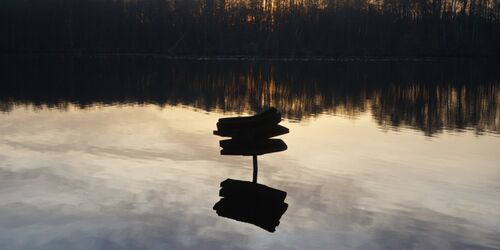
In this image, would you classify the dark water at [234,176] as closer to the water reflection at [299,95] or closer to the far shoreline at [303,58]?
the water reflection at [299,95]

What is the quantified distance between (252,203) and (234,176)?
125 inches

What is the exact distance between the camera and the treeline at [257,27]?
13238 cm

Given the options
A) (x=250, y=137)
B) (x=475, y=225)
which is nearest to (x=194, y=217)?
(x=250, y=137)

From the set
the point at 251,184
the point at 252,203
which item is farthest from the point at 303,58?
the point at 252,203

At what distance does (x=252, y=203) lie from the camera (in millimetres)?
15500

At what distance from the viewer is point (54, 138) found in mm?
26047

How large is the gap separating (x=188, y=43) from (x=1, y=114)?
112 meters

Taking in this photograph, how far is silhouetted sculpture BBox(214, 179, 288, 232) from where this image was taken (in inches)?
556

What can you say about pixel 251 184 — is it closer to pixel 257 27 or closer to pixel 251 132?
pixel 251 132

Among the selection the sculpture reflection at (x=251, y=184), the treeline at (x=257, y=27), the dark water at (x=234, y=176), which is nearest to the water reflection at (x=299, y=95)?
the dark water at (x=234, y=176)

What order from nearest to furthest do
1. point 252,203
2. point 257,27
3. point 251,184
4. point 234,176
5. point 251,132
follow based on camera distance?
point 252,203
point 251,184
point 251,132
point 234,176
point 257,27

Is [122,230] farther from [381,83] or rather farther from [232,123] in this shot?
[381,83]

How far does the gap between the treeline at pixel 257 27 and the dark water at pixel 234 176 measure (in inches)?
3639

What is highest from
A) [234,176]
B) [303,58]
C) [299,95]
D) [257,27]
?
[257,27]
